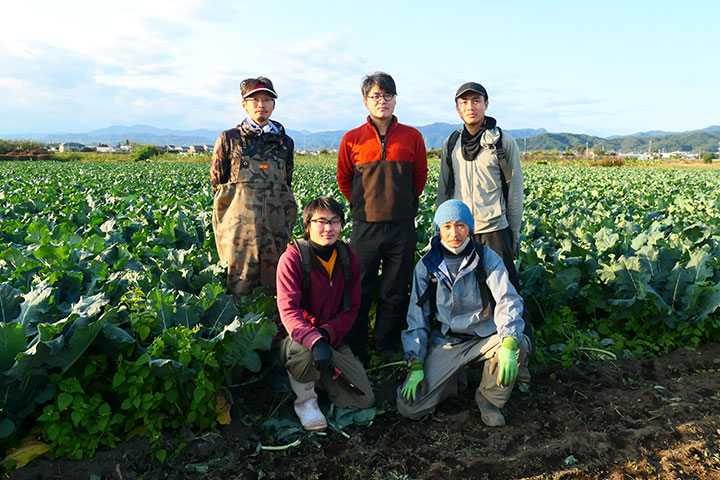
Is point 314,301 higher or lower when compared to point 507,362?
higher

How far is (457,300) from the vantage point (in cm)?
350

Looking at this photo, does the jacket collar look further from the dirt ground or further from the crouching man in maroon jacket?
the dirt ground

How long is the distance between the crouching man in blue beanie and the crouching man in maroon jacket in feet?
1.34

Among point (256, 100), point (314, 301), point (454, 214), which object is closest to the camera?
point (454, 214)

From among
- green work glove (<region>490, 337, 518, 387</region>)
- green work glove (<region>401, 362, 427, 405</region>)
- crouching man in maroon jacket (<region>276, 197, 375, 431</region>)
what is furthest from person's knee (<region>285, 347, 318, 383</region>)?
green work glove (<region>490, 337, 518, 387</region>)

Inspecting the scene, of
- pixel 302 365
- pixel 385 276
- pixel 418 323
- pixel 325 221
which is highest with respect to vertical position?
pixel 325 221

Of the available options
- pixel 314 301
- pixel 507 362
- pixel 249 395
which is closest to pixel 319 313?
pixel 314 301

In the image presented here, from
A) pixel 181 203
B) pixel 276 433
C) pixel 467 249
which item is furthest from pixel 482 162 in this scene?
pixel 181 203

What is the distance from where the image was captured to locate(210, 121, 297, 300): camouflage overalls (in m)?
3.99

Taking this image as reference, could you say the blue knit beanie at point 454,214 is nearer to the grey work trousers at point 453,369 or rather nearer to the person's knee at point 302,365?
the grey work trousers at point 453,369

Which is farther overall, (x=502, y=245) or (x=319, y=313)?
(x=502, y=245)

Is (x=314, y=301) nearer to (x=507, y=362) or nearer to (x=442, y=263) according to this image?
(x=442, y=263)

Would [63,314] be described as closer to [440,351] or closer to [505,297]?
[440,351]

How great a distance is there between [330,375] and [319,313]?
0.43 meters
